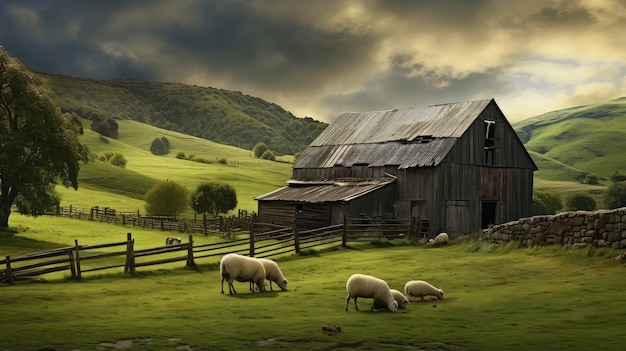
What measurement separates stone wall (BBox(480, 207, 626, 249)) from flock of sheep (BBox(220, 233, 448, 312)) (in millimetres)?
8344

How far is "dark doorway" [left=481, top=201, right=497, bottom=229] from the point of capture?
1710 inches

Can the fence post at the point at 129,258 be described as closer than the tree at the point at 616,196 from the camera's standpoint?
Yes

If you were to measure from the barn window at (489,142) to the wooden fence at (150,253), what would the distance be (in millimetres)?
8380

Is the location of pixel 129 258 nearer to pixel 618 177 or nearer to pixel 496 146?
pixel 496 146

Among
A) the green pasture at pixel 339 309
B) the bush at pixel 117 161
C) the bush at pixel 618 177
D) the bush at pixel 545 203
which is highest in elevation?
the bush at pixel 618 177

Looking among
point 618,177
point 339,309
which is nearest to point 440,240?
point 339,309

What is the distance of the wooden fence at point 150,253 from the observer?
23484 millimetres

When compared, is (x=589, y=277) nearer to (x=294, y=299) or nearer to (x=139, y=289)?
(x=294, y=299)

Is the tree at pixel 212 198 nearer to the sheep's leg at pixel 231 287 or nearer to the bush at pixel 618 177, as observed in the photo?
the sheep's leg at pixel 231 287

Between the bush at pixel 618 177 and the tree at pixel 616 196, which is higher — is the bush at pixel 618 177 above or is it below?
above

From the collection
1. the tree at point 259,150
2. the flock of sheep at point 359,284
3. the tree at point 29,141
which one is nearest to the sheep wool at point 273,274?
the flock of sheep at point 359,284

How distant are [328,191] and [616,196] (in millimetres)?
92245

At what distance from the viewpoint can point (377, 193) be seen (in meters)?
41.4

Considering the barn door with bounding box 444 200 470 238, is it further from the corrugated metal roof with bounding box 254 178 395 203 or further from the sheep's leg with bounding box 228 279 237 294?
the sheep's leg with bounding box 228 279 237 294
